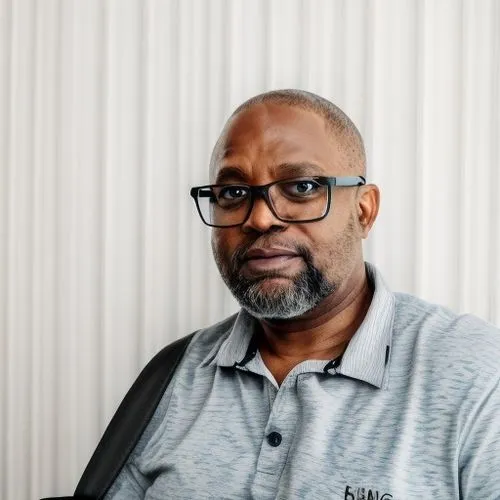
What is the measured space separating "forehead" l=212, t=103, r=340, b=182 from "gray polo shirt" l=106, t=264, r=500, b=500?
28 centimetres

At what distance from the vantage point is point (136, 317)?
6.05 ft

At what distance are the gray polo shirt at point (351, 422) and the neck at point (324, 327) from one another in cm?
5

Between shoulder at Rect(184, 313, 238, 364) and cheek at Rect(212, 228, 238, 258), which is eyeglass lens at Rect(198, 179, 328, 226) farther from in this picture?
shoulder at Rect(184, 313, 238, 364)

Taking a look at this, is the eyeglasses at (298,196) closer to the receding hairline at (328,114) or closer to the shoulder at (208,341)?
the receding hairline at (328,114)

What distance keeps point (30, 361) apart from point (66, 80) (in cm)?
78

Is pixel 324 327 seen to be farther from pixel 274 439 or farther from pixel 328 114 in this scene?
pixel 328 114

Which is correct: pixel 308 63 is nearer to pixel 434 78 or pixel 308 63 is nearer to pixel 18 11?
pixel 434 78

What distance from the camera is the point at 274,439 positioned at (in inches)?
50.1

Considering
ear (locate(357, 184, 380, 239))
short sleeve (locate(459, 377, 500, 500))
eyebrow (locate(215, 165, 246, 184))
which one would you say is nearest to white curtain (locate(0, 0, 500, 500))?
ear (locate(357, 184, 380, 239))

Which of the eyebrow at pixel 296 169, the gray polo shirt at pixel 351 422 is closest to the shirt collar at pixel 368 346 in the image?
the gray polo shirt at pixel 351 422

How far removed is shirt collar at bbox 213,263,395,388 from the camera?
1.26m

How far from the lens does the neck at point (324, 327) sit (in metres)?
1.42

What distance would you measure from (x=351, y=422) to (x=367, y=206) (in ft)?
1.55

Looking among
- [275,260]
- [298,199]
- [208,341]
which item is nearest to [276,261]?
[275,260]
